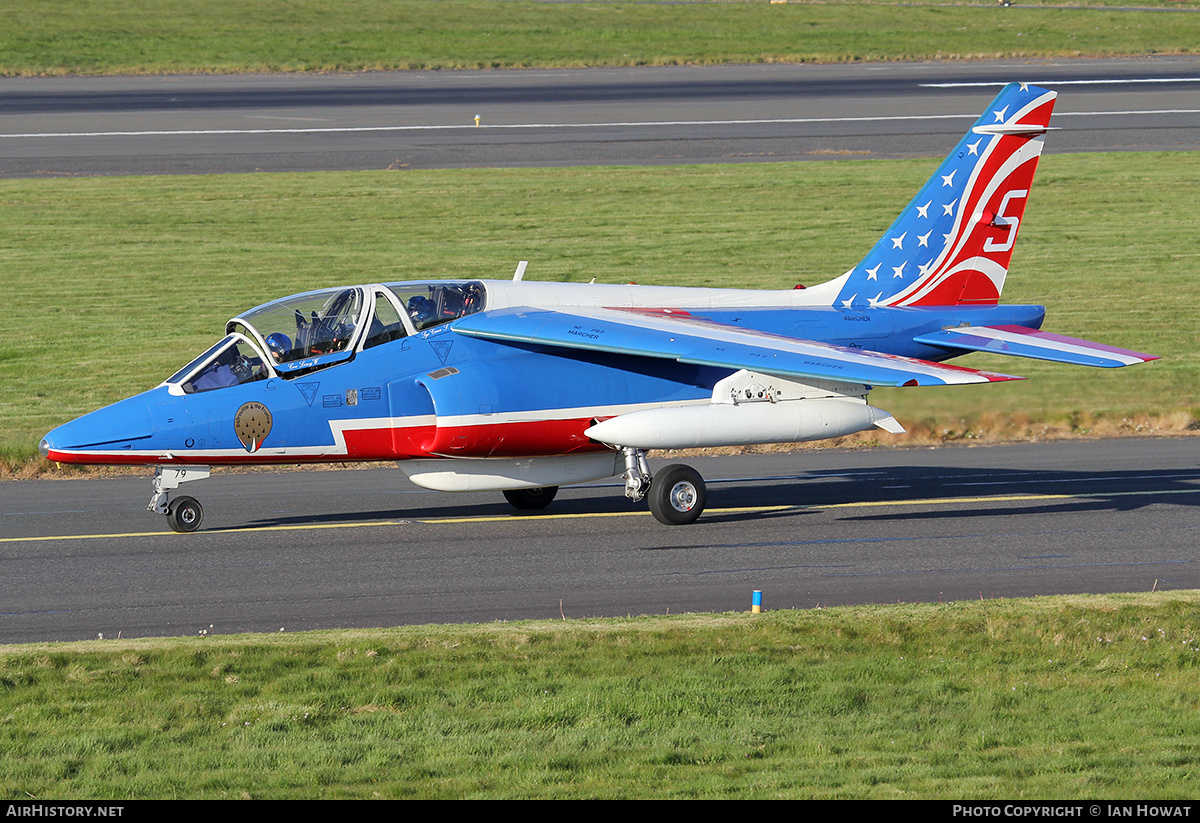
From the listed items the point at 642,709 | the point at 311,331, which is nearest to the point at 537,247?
the point at 311,331

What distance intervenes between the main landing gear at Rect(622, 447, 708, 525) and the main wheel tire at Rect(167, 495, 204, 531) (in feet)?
17.0

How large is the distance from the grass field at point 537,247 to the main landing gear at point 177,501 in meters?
7.34

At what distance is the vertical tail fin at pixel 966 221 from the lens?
19766mm

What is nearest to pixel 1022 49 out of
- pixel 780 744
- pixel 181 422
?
pixel 181 422

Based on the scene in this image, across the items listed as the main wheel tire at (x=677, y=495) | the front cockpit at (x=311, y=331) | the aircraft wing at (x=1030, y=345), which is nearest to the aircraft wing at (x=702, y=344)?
the front cockpit at (x=311, y=331)

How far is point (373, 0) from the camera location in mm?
73625

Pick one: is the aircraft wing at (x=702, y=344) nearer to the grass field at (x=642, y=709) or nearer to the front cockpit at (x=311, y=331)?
the front cockpit at (x=311, y=331)

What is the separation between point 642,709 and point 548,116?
122ft

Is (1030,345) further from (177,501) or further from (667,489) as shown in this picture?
(177,501)

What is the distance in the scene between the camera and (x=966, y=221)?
20.0 metres

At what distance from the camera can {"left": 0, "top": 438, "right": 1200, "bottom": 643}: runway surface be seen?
45.8 ft

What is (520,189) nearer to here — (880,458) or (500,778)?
(880,458)

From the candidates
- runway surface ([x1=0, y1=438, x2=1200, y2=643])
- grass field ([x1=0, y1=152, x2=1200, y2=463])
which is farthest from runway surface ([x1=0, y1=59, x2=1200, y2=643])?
grass field ([x1=0, y1=152, x2=1200, y2=463])

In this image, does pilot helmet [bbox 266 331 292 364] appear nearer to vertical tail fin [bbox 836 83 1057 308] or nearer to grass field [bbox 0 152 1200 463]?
vertical tail fin [bbox 836 83 1057 308]
